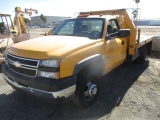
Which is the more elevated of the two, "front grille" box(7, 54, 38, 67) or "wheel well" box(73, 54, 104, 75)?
"front grille" box(7, 54, 38, 67)

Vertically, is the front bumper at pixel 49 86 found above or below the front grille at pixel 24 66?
below

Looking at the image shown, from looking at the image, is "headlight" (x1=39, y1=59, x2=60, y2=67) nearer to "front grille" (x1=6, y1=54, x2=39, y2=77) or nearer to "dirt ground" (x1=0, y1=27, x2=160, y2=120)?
Answer: "front grille" (x1=6, y1=54, x2=39, y2=77)

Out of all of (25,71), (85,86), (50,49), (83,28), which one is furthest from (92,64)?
(25,71)

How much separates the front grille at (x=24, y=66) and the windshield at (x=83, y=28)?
157 cm

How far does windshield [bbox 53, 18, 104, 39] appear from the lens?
4459 mm

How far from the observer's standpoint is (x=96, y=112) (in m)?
3.92

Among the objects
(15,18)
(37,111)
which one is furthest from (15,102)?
(15,18)

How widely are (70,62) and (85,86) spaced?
2.46ft

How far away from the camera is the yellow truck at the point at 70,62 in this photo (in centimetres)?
320

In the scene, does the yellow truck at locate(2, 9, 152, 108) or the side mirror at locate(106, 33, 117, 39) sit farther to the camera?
the side mirror at locate(106, 33, 117, 39)

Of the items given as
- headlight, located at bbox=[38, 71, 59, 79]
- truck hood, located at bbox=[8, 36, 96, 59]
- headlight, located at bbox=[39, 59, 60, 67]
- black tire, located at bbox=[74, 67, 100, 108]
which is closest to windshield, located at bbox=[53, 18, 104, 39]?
truck hood, located at bbox=[8, 36, 96, 59]

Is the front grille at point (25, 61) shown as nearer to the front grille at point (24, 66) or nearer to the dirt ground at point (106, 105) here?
the front grille at point (24, 66)

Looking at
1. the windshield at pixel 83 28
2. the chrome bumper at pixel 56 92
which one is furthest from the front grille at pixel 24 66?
the windshield at pixel 83 28

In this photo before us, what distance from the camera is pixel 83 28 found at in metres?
4.78
